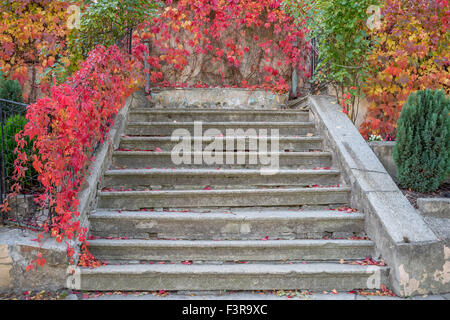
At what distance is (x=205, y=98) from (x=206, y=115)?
118 centimetres

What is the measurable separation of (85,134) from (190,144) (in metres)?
1.35

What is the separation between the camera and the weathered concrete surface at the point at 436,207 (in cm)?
291

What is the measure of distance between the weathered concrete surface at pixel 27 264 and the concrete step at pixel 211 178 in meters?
1.01

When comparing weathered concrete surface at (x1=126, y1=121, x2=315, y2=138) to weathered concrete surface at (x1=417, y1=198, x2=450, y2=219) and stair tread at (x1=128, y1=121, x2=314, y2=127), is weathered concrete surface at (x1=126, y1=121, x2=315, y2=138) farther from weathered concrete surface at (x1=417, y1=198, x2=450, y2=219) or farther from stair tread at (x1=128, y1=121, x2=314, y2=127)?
weathered concrete surface at (x1=417, y1=198, x2=450, y2=219)

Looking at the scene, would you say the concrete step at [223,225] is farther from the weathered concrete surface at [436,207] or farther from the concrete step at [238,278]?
the weathered concrete surface at [436,207]

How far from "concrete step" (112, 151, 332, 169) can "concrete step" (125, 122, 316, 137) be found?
1.77ft

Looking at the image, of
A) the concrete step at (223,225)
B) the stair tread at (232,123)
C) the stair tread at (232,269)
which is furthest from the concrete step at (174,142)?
the stair tread at (232,269)

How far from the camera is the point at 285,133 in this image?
4277 mm

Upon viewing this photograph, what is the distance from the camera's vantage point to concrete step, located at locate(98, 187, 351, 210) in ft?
10.4

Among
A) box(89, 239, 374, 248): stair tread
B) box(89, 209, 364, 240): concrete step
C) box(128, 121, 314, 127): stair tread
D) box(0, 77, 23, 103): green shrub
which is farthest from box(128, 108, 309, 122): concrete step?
box(89, 239, 374, 248): stair tread

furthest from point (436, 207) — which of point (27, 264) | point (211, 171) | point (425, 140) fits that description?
point (27, 264)

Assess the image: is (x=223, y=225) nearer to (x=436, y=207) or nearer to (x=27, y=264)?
(x=27, y=264)
